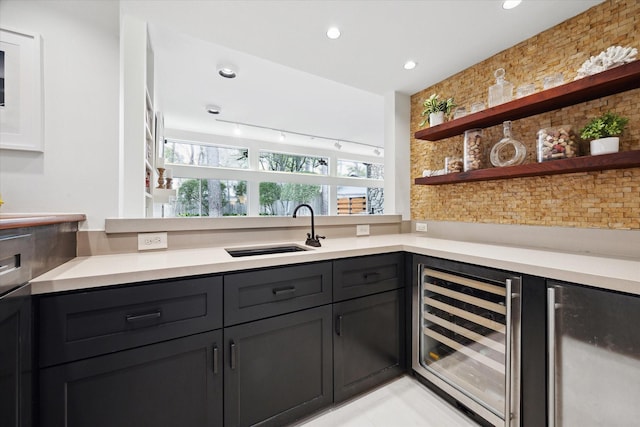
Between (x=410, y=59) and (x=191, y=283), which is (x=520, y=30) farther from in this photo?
(x=191, y=283)

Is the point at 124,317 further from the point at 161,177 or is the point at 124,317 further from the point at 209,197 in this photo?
the point at 209,197

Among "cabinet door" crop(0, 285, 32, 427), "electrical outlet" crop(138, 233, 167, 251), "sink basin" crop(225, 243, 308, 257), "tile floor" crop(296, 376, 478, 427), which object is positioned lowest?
"tile floor" crop(296, 376, 478, 427)

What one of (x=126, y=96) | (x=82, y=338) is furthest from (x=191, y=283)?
(x=126, y=96)

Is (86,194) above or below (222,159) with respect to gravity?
below

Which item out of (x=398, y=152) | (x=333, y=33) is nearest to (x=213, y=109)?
(x=333, y=33)

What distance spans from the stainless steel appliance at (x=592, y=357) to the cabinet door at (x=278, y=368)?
104cm

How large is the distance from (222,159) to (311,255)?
4.46 meters

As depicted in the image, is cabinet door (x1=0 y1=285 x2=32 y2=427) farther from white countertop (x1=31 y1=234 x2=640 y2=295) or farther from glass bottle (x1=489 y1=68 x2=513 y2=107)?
glass bottle (x1=489 y1=68 x2=513 y2=107)

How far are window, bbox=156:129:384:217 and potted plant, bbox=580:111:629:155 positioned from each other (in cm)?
462

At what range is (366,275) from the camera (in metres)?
1.67

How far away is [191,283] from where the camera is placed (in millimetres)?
1149

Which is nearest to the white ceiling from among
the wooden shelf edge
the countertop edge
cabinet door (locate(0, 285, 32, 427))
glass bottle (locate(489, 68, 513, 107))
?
glass bottle (locate(489, 68, 513, 107))

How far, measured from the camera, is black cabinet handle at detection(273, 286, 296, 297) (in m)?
1.34

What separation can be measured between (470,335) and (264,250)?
1.36 m
